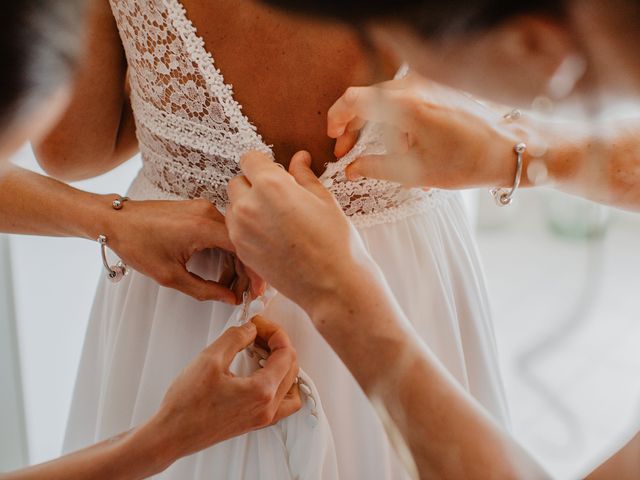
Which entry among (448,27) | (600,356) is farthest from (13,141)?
(600,356)

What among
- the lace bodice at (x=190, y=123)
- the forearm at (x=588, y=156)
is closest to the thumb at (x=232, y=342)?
the lace bodice at (x=190, y=123)

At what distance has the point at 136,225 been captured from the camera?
52 centimetres

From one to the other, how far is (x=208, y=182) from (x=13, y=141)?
0.19 metres

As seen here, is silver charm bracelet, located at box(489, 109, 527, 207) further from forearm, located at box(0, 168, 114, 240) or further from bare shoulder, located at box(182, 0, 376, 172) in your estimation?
forearm, located at box(0, 168, 114, 240)

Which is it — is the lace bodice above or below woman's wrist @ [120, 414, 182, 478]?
above

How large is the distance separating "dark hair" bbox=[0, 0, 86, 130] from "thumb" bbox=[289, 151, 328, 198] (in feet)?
0.55

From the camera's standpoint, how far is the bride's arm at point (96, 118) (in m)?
0.54

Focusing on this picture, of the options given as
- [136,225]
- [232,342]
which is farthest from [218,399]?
[136,225]

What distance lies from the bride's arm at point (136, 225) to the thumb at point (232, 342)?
3cm

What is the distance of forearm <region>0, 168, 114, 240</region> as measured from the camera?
530 mm

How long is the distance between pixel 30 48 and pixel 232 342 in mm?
249

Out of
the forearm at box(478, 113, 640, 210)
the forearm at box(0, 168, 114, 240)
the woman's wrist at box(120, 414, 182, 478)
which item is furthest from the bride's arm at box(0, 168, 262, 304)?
the forearm at box(478, 113, 640, 210)

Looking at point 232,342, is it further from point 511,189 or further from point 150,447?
point 511,189

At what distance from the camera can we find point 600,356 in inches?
14.9
